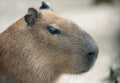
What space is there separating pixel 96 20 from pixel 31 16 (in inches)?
292

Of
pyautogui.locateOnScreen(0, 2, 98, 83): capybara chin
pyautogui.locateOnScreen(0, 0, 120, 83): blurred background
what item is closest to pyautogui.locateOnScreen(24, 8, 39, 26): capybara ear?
pyautogui.locateOnScreen(0, 2, 98, 83): capybara chin

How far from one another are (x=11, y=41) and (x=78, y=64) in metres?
0.79

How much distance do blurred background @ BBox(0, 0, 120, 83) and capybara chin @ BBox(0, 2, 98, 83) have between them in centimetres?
346

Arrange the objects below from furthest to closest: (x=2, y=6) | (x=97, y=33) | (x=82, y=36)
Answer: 1. (x=2, y=6)
2. (x=97, y=33)
3. (x=82, y=36)

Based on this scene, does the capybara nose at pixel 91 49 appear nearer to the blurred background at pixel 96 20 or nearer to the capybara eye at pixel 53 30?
the capybara eye at pixel 53 30

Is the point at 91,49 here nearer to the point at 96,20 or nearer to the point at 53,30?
the point at 53,30

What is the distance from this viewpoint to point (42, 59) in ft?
16.7

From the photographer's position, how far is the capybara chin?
16.6 feet

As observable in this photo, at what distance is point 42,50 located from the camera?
5.09 meters

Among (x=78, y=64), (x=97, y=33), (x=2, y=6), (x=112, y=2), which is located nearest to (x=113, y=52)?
(x=97, y=33)

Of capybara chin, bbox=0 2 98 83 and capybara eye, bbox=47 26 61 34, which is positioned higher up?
capybara eye, bbox=47 26 61 34

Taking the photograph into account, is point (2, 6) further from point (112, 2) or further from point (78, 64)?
point (78, 64)

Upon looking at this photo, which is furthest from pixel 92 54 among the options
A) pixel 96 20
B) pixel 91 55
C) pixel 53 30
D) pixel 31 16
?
pixel 96 20

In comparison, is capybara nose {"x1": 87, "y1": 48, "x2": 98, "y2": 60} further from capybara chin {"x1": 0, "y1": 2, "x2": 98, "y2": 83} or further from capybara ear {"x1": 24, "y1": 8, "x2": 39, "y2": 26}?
capybara ear {"x1": 24, "y1": 8, "x2": 39, "y2": 26}
